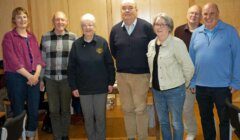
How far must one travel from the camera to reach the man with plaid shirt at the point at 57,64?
3.18m

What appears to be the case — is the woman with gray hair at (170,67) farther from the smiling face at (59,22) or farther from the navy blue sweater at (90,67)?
the smiling face at (59,22)

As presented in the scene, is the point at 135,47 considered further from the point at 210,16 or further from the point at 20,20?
the point at 20,20

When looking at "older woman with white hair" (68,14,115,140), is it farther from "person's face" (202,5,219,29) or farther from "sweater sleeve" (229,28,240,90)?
"sweater sleeve" (229,28,240,90)

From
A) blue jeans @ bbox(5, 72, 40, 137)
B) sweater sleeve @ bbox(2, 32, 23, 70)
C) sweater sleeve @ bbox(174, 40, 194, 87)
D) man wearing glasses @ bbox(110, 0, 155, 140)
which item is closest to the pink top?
sweater sleeve @ bbox(2, 32, 23, 70)

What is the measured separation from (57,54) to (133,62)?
2.69ft

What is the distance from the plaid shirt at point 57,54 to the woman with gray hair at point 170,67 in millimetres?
974

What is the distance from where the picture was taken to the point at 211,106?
2.76 meters

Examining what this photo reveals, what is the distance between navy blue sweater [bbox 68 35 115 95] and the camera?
2.92 metres

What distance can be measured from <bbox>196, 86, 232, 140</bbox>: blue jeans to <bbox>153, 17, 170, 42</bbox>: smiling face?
577 millimetres

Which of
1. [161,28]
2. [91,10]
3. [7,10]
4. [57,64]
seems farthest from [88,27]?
[7,10]

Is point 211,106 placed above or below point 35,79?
below

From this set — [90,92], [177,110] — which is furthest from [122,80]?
[177,110]

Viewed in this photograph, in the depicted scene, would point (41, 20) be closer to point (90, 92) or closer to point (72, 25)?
point (72, 25)

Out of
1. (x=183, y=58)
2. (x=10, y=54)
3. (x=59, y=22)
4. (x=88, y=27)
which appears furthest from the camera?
(x=59, y=22)
